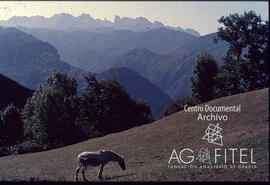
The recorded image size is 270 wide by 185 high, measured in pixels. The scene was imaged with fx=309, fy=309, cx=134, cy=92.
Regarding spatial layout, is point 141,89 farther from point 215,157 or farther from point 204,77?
point 215,157

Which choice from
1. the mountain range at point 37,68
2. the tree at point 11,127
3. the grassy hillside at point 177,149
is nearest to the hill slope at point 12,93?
the mountain range at point 37,68

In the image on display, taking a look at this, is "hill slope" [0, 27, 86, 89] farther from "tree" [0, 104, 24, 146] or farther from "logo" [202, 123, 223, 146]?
"logo" [202, 123, 223, 146]

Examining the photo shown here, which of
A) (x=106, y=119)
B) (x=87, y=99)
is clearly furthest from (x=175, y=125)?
(x=87, y=99)

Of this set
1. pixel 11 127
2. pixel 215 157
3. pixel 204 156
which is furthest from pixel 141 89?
pixel 215 157

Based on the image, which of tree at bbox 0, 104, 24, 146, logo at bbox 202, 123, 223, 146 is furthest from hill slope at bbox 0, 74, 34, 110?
logo at bbox 202, 123, 223, 146

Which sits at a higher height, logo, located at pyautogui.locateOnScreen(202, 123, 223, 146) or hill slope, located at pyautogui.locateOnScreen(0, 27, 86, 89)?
hill slope, located at pyautogui.locateOnScreen(0, 27, 86, 89)

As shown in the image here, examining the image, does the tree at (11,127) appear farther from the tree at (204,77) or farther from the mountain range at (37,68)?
the mountain range at (37,68)
